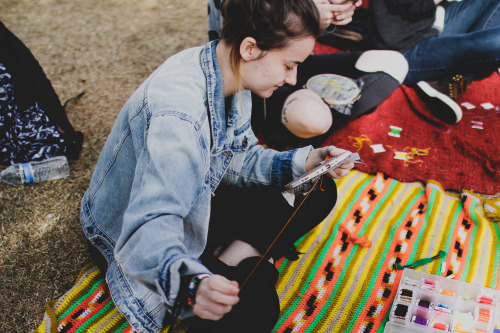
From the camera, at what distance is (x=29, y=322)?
1.53 m

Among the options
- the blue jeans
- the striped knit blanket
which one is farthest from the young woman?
the blue jeans

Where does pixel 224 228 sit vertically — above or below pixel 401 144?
above

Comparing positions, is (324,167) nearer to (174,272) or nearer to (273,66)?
(273,66)

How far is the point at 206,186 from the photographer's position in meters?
1.26

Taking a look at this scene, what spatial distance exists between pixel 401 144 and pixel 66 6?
131 inches

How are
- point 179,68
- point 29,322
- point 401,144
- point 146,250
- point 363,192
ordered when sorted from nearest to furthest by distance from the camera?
point 146,250 < point 179,68 < point 29,322 < point 363,192 < point 401,144

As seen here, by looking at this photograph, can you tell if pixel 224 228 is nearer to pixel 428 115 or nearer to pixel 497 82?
pixel 428 115

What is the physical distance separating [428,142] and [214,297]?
188 centimetres

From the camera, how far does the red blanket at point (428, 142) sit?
2.17m

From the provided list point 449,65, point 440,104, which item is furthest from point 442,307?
point 449,65

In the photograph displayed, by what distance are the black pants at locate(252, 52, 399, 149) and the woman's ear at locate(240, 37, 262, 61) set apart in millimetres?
1026

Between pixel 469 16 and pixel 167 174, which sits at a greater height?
pixel 167 174

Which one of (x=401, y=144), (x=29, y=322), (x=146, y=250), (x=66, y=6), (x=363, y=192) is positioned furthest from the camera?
(x=66, y=6)

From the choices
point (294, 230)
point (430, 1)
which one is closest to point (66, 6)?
point (430, 1)
